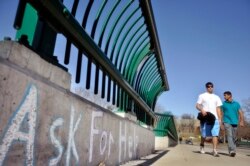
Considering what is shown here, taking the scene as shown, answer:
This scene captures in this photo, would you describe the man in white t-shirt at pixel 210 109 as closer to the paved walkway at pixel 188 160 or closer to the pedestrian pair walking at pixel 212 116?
the pedestrian pair walking at pixel 212 116

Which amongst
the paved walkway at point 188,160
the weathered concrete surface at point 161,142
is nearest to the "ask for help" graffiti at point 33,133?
the paved walkway at point 188,160

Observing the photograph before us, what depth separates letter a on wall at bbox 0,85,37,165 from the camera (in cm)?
141

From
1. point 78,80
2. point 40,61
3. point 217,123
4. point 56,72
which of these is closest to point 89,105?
point 78,80

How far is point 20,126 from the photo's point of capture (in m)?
1.53

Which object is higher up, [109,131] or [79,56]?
[79,56]

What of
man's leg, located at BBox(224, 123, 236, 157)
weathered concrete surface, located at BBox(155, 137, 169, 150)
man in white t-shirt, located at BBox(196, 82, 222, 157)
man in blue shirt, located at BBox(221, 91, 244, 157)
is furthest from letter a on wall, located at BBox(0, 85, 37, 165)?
weathered concrete surface, located at BBox(155, 137, 169, 150)

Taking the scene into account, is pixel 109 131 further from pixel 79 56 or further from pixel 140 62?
pixel 140 62

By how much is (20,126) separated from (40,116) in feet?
0.62

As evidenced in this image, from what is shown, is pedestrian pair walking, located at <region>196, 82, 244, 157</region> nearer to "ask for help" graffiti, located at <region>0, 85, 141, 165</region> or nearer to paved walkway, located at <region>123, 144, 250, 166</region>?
paved walkway, located at <region>123, 144, 250, 166</region>

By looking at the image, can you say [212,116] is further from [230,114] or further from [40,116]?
[40,116]

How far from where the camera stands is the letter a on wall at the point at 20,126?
4.64 feet

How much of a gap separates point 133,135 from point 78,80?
2157mm

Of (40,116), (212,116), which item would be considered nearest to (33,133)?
(40,116)

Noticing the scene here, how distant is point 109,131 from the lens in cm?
314
